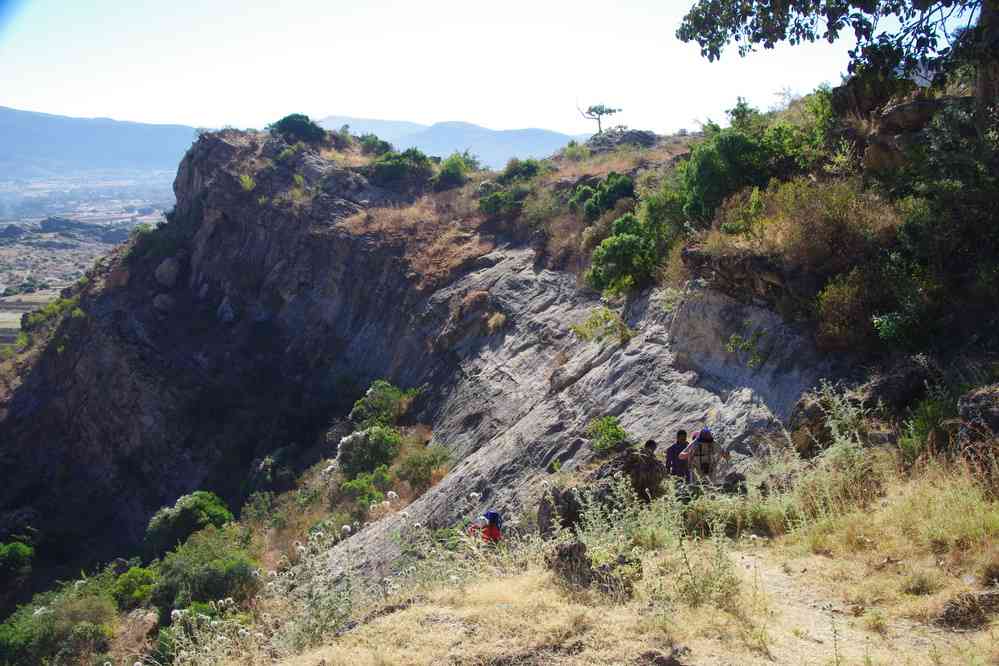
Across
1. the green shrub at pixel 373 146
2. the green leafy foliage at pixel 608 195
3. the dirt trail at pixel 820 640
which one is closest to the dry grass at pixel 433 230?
the green leafy foliage at pixel 608 195

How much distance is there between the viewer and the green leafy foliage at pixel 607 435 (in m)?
10.7

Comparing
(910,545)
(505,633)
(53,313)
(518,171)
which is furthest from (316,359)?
(910,545)

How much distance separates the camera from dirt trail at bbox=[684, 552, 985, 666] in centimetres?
444

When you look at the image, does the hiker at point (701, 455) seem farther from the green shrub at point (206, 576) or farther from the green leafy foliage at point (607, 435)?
the green shrub at point (206, 576)

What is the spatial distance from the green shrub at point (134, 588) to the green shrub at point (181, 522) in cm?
251

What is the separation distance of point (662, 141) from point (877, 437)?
27.2 m

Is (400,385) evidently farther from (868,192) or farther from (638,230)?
(868,192)

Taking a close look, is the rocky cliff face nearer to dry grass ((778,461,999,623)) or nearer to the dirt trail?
dry grass ((778,461,999,623))

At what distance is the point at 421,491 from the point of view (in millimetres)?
15359

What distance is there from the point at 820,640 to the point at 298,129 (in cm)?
3782

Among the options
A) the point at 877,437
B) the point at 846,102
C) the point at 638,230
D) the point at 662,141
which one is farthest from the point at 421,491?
the point at 662,141

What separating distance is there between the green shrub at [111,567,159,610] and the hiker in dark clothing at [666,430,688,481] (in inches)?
477

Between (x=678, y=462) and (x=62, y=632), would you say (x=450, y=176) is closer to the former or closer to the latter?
(x=62, y=632)

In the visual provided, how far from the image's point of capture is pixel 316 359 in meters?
26.4
